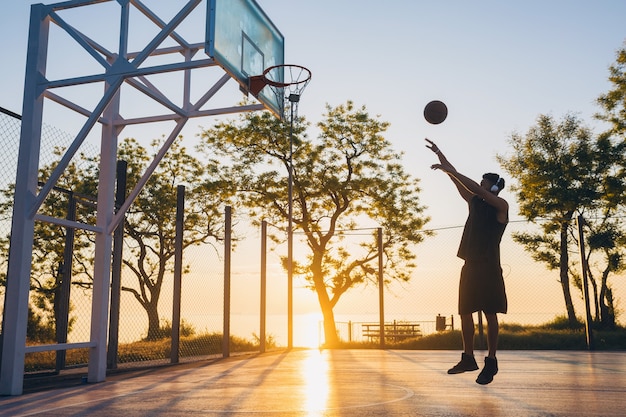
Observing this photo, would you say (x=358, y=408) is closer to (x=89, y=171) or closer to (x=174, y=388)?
(x=174, y=388)

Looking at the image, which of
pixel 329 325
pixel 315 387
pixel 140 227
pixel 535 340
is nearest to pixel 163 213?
pixel 140 227

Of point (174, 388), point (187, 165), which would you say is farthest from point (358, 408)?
point (187, 165)

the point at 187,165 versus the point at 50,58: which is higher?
the point at 187,165

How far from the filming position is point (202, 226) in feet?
76.5

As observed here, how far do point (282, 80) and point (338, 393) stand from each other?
18.6 ft

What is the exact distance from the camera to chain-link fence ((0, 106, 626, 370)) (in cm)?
1214

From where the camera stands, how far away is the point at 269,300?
14.5 meters

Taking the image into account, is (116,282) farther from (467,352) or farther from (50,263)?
(50,263)

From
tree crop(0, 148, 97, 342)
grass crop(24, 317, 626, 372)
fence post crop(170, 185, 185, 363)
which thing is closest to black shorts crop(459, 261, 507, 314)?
fence post crop(170, 185, 185, 363)

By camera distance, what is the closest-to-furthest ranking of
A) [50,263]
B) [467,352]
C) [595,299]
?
[467,352] < [50,263] < [595,299]

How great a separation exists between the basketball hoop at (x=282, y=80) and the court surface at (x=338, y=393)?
4.20 m

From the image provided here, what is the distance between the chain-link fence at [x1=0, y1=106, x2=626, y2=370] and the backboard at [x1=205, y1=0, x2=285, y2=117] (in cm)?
245

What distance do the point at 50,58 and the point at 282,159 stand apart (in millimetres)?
16941

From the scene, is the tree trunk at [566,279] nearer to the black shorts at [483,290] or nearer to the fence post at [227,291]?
the fence post at [227,291]
